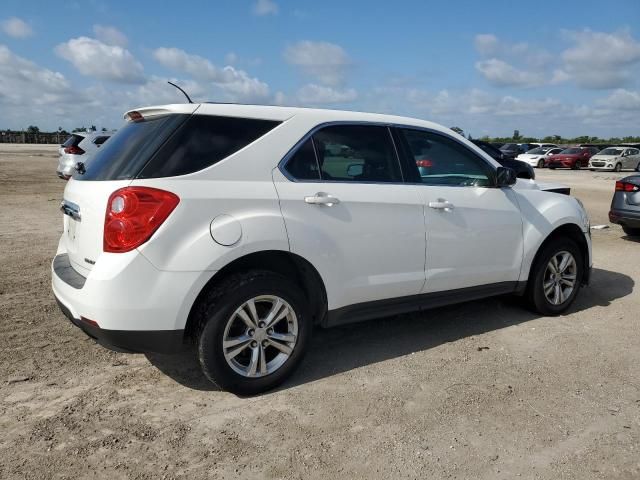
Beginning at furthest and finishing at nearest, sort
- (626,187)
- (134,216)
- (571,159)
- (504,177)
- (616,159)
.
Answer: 1. (571,159)
2. (616,159)
3. (626,187)
4. (504,177)
5. (134,216)

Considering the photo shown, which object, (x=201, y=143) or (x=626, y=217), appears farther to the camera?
(x=626, y=217)

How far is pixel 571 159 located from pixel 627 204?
29.6 meters

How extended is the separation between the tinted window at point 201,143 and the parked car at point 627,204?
299 inches

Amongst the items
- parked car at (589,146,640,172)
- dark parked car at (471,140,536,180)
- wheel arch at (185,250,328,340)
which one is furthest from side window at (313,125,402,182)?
parked car at (589,146,640,172)

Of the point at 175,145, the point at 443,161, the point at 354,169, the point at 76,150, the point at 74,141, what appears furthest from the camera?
the point at 74,141

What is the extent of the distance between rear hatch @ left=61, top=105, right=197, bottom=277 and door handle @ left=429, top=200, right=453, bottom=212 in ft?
6.16

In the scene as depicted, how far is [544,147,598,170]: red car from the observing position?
118 feet

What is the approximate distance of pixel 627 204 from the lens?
898 cm

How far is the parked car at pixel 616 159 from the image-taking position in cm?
3419

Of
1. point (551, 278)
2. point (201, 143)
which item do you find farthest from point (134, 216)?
point (551, 278)

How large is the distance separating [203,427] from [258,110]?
6.48 ft

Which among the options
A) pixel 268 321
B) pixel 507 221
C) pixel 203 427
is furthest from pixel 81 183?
pixel 507 221

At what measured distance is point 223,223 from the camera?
3205 millimetres

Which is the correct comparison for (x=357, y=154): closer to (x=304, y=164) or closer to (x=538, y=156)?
(x=304, y=164)
